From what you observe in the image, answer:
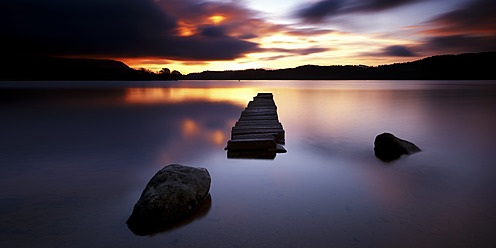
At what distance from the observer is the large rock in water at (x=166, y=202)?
3867mm

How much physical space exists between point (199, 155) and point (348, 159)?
4504 millimetres

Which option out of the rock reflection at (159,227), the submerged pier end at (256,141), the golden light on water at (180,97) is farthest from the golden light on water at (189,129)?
the golden light on water at (180,97)

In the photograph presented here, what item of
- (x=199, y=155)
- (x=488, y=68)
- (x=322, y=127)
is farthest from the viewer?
(x=488, y=68)

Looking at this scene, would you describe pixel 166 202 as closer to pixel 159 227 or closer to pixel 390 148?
pixel 159 227

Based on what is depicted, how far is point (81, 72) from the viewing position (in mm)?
158250

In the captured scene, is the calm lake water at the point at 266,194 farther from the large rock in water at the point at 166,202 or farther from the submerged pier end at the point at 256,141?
the submerged pier end at the point at 256,141

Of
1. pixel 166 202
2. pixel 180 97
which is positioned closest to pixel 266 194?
pixel 166 202

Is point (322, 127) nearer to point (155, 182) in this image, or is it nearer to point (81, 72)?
point (155, 182)

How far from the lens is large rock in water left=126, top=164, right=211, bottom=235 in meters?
3.87

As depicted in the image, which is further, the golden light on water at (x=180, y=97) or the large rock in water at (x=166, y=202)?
the golden light on water at (x=180, y=97)

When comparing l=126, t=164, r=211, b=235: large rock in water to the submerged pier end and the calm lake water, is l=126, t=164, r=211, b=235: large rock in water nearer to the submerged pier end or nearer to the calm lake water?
the calm lake water

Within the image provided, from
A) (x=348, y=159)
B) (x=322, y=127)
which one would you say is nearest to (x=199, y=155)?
(x=348, y=159)

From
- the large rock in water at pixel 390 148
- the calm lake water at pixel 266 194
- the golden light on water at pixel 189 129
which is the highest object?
the large rock in water at pixel 390 148

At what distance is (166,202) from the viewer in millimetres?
3930
